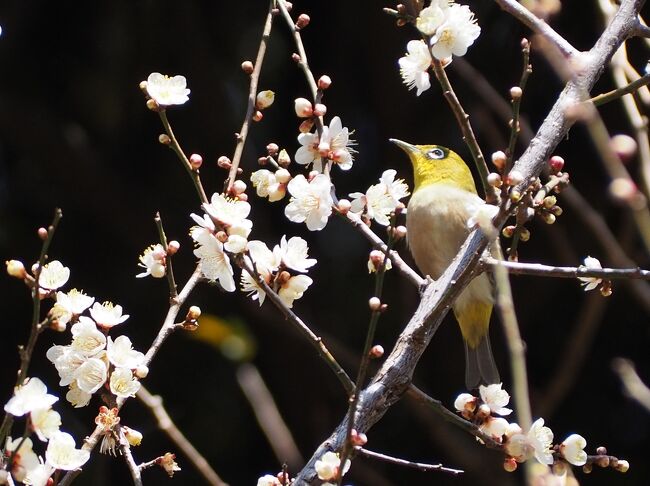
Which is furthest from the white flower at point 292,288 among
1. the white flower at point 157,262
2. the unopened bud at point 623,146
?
the unopened bud at point 623,146

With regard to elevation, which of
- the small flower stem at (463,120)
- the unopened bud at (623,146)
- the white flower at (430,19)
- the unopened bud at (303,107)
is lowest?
the unopened bud at (303,107)

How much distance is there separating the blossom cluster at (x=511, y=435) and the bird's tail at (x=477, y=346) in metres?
1.32

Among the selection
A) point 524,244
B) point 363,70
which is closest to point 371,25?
point 363,70

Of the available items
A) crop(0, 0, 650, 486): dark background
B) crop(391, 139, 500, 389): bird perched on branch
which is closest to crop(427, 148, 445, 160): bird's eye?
crop(391, 139, 500, 389): bird perched on branch

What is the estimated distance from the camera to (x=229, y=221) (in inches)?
65.9

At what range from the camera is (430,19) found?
1.75m

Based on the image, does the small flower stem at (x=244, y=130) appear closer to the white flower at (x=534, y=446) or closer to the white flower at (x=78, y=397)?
the white flower at (x=78, y=397)

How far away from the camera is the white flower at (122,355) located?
1.69m

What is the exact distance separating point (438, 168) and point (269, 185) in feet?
5.00

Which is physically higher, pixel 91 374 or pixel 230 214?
pixel 230 214

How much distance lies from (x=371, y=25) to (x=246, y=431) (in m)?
2.13

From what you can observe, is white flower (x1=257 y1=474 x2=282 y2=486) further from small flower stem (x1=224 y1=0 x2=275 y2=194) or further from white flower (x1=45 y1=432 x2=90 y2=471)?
small flower stem (x1=224 y1=0 x2=275 y2=194)

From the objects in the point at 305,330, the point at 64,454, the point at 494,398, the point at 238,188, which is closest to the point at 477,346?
the point at 494,398

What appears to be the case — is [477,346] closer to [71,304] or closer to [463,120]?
[463,120]
